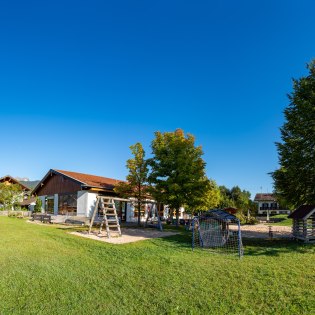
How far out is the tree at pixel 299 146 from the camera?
47.8ft

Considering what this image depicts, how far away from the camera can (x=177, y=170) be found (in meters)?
23.1

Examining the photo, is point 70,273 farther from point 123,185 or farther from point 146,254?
point 123,185

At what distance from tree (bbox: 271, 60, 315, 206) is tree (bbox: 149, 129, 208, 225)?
7.86 metres

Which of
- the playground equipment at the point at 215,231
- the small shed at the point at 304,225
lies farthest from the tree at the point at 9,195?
the small shed at the point at 304,225

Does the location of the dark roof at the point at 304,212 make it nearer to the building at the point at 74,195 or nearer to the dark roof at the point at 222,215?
the dark roof at the point at 222,215

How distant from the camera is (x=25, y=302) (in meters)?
6.35

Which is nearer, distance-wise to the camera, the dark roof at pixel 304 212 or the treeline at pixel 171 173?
the dark roof at pixel 304 212

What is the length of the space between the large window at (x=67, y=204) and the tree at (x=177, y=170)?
32.5 ft

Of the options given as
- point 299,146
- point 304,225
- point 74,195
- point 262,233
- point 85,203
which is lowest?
point 262,233

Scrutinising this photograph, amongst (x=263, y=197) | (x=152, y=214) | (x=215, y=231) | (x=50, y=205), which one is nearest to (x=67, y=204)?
(x=50, y=205)

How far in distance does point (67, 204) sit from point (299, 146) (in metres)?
24.2

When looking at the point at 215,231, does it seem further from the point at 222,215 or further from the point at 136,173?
the point at 136,173

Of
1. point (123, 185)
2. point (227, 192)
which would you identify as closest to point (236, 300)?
point (123, 185)

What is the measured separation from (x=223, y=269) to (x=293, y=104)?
11091mm
